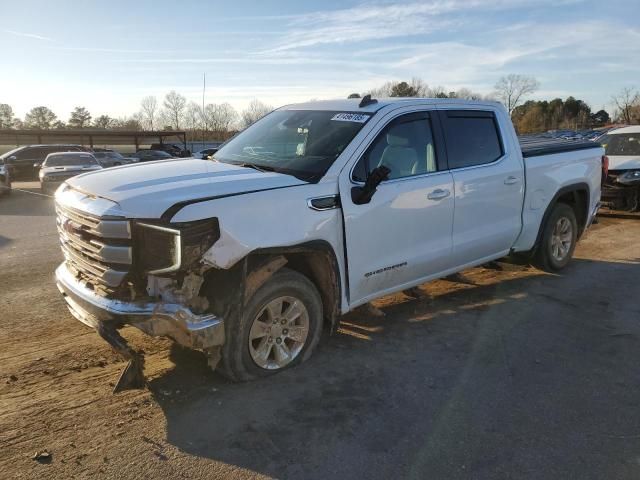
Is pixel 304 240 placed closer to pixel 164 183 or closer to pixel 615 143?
pixel 164 183

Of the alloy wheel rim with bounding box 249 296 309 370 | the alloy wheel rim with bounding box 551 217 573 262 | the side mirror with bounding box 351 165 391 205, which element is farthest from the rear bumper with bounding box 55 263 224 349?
the alloy wheel rim with bounding box 551 217 573 262

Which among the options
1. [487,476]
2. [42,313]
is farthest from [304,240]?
[42,313]

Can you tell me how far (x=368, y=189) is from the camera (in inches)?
163

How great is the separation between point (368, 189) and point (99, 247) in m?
1.96

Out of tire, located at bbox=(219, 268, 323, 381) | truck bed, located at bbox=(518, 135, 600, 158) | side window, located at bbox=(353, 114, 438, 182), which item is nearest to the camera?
tire, located at bbox=(219, 268, 323, 381)

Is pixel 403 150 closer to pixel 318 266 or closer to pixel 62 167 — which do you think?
pixel 318 266

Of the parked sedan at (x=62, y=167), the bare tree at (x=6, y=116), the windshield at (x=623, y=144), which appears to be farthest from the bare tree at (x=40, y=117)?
the windshield at (x=623, y=144)

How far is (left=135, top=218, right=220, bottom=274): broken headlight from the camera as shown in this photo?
3285 millimetres

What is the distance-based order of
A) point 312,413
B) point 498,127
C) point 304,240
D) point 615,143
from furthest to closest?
1. point 615,143
2. point 498,127
3. point 304,240
4. point 312,413

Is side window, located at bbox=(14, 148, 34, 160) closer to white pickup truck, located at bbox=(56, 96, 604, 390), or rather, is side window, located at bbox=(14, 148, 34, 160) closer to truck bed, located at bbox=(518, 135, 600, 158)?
white pickup truck, located at bbox=(56, 96, 604, 390)

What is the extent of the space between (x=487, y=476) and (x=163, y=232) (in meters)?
2.33

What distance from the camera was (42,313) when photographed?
5215mm

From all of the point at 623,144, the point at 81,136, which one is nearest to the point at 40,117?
the point at 81,136

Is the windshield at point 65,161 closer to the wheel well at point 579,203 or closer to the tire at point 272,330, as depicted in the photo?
the wheel well at point 579,203
